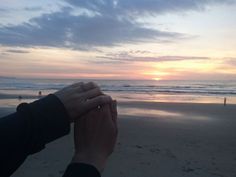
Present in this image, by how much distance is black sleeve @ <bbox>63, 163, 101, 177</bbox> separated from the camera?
34.4 inches

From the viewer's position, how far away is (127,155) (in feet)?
33.3

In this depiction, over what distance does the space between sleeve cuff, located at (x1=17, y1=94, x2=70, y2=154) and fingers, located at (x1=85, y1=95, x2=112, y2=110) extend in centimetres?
6

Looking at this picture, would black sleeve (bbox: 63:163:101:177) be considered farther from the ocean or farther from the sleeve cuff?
the ocean

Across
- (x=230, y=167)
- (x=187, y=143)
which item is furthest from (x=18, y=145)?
(x=187, y=143)

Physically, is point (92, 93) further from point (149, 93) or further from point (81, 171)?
point (149, 93)

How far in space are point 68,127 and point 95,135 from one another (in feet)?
0.32

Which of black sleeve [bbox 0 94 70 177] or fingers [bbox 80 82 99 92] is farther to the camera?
fingers [bbox 80 82 99 92]

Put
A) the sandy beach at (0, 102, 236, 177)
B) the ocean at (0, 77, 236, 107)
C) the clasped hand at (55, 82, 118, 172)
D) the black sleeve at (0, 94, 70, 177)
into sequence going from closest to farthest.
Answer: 1. the black sleeve at (0, 94, 70, 177)
2. the clasped hand at (55, 82, 118, 172)
3. the sandy beach at (0, 102, 236, 177)
4. the ocean at (0, 77, 236, 107)

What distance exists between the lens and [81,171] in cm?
88

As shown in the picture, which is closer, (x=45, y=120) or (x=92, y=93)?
(x=45, y=120)

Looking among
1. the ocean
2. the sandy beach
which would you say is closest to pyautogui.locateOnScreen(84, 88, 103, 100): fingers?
the sandy beach

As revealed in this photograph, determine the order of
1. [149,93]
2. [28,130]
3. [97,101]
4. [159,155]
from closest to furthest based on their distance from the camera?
1. [28,130]
2. [97,101]
3. [159,155]
4. [149,93]

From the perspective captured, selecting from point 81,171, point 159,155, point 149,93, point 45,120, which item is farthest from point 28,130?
point 149,93

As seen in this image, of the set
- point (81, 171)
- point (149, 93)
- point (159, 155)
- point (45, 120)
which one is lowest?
point (149, 93)
